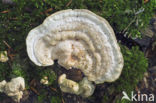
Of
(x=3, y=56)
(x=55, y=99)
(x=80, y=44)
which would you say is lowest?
(x=55, y=99)

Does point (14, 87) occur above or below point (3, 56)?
below

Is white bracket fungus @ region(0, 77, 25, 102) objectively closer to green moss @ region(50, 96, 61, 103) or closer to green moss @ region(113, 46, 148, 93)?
green moss @ region(50, 96, 61, 103)

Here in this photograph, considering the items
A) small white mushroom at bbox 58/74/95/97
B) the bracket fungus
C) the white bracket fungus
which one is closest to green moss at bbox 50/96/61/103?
small white mushroom at bbox 58/74/95/97

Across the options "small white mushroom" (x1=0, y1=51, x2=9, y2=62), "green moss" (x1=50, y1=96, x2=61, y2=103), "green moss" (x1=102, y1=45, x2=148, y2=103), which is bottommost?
"green moss" (x1=50, y1=96, x2=61, y2=103)

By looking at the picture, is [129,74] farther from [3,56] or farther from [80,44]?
[3,56]

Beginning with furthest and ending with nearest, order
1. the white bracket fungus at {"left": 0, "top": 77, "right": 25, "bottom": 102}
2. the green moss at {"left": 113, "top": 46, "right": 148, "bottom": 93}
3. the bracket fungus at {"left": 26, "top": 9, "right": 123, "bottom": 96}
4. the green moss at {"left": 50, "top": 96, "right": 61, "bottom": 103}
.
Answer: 1. the green moss at {"left": 50, "top": 96, "right": 61, "bottom": 103}
2. the green moss at {"left": 113, "top": 46, "right": 148, "bottom": 93}
3. the white bracket fungus at {"left": 0, "top": 77, "right": 25, "bottom": 102}
4. the bracket fungus at {"left": 26, "top": 9, "right": 123, "bottom": 96}

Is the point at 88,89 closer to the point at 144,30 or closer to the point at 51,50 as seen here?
the point at 51,50

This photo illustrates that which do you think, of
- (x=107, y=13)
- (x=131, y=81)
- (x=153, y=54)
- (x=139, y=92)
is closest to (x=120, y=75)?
(x=131, y=81)

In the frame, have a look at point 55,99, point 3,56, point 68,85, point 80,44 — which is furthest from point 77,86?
point 3,56
